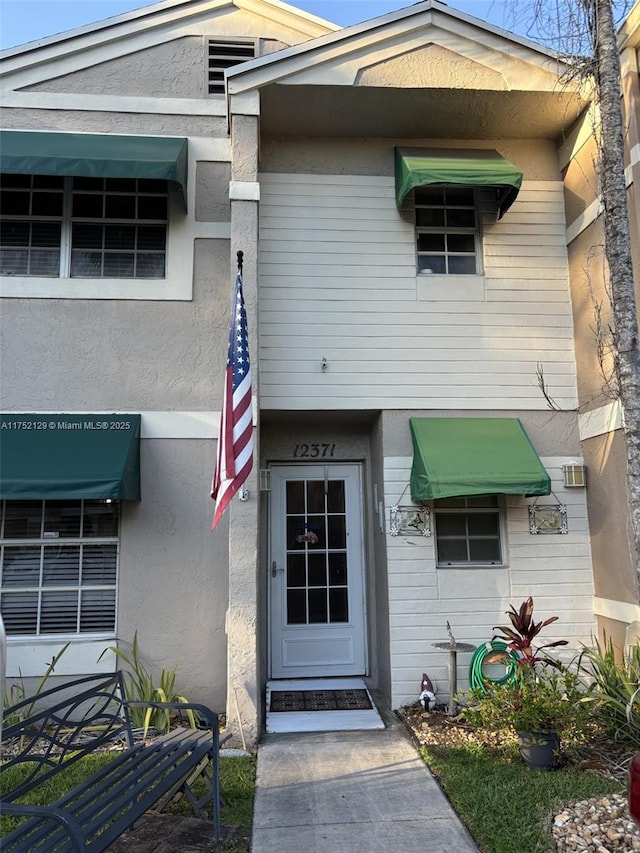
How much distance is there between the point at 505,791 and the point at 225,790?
1.97 meters

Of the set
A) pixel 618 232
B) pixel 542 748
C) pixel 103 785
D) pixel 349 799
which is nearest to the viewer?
pixel 103 785

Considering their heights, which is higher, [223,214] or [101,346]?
[223,214]

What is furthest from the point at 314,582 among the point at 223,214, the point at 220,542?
the point at 223,214

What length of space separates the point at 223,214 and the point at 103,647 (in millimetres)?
4713

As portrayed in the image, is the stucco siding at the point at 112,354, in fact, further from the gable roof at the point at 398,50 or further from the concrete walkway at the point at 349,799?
the concrete walkway at the point at 349,799

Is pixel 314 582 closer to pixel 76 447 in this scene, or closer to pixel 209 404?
pixel 209 404

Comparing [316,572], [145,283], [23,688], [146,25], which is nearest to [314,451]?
[316,572]

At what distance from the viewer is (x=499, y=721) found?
514cm

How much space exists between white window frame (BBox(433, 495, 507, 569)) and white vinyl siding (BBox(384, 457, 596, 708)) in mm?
47

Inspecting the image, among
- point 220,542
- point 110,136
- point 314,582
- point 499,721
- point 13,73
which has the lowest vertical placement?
point 499,721

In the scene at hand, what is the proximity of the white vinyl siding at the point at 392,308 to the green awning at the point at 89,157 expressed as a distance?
114 centimetres

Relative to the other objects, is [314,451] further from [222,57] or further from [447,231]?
[222,57]

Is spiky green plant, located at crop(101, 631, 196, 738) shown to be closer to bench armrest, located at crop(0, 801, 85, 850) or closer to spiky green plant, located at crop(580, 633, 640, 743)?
bench armrest, located at crop(0, 801, 85, 850)

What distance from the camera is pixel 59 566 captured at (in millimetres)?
6539
